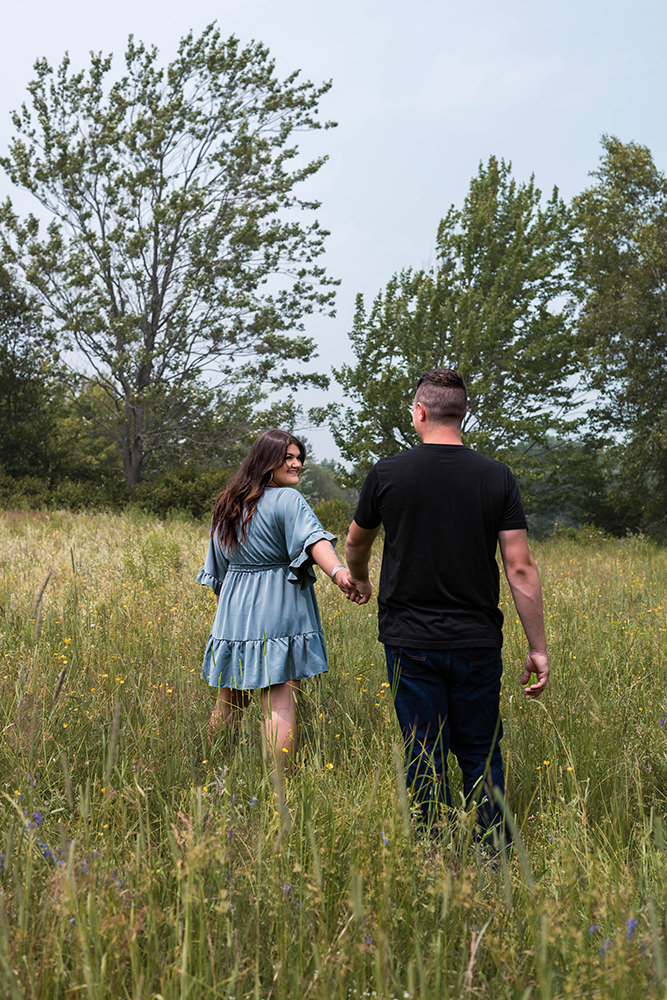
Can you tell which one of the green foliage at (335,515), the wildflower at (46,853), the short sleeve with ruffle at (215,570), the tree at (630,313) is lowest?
the green foliage at (335,515)

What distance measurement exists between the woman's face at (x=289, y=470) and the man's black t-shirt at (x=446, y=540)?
0.87 metres

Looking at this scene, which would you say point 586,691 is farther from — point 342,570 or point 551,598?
point 551,598

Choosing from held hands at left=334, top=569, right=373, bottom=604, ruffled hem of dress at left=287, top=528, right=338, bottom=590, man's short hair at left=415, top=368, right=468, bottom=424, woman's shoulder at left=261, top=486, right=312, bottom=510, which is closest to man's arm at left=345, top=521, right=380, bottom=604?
held hands at left=334, top=569, right=373, bottom=604

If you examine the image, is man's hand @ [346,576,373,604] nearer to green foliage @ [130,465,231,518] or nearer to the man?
the man

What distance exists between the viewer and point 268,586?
354cm

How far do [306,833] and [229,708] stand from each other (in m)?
1.51

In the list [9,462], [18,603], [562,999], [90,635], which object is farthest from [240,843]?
[9,462]

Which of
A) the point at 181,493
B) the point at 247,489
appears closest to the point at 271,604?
the point at 247,489

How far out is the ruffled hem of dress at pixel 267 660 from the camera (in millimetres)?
3378

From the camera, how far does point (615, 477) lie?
88.2ft

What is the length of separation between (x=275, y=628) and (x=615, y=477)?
2594 cm

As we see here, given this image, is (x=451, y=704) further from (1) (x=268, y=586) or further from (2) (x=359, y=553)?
(1) (x=268, y=586)

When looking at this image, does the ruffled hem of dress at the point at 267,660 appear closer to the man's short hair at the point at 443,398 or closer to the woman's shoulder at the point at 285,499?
the woman's shoulder at the point at 285,499

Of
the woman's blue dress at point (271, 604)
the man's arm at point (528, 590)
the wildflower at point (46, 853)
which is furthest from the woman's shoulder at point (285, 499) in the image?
the wildflower at point (46, 853)
